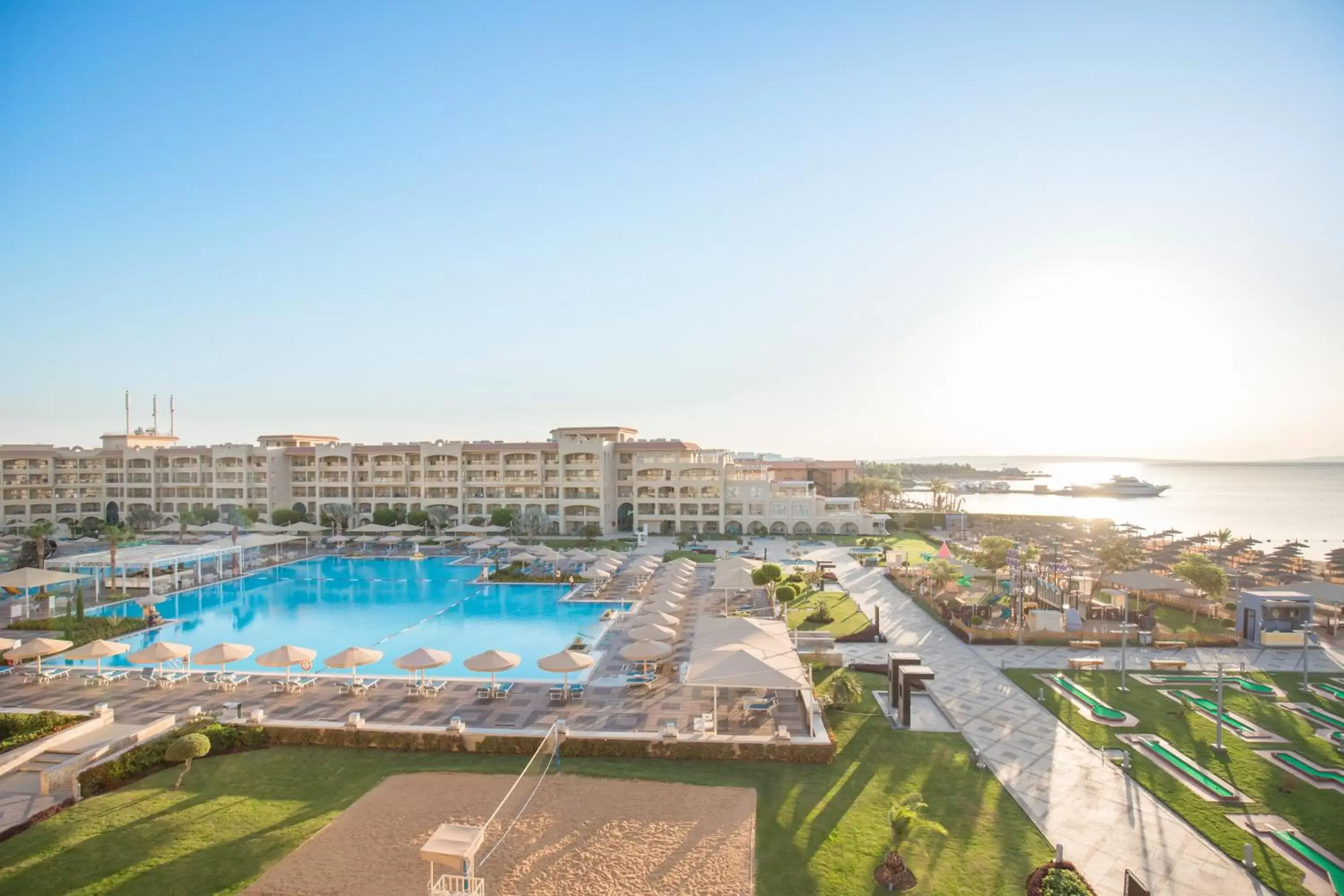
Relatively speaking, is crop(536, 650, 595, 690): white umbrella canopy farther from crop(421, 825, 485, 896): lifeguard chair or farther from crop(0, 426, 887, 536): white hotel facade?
crop(0, 426, 887, 536): white hotel facade

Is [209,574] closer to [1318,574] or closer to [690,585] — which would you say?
[690,585]

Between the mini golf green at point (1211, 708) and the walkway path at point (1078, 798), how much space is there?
163 inches

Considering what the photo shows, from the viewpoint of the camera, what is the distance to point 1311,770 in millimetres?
14328

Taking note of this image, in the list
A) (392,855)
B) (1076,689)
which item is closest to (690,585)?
(1076,689)

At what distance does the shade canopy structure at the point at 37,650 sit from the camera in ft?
66.7

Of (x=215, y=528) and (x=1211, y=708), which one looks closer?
(x=1211, y=708)

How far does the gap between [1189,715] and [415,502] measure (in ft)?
179

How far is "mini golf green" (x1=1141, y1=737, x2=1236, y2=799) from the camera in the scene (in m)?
13.4

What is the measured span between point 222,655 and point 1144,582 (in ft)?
111

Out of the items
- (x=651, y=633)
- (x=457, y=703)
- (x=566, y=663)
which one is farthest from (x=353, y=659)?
(x=651, y=633)

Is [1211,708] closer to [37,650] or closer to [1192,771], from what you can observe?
[1192,771]

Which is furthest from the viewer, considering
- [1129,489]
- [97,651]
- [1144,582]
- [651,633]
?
[1129,489]

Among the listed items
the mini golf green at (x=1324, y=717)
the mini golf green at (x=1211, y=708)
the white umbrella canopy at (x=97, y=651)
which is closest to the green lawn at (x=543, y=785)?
the mini golf green at (x=1211, y=708)

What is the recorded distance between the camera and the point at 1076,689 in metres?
19.4
